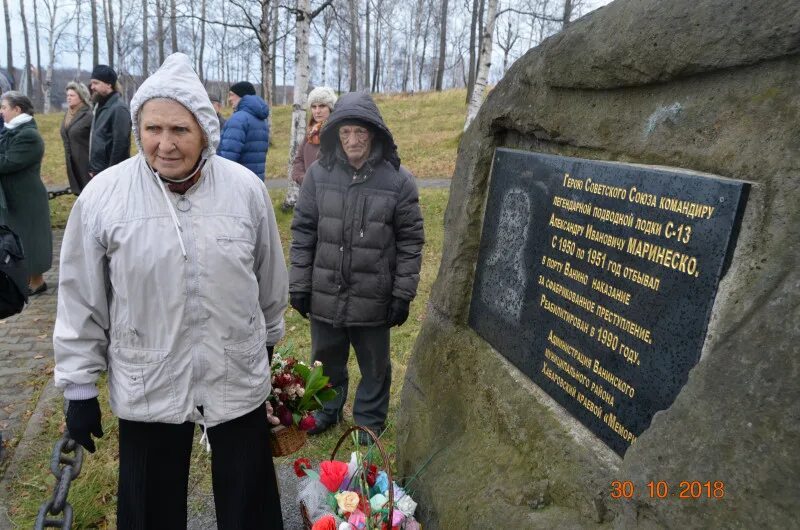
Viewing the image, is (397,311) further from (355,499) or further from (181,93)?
(181,93)

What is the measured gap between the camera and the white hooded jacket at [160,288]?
1.83m

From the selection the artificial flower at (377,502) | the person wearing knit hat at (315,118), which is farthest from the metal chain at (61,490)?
the person wearing knit hat at (315,118)

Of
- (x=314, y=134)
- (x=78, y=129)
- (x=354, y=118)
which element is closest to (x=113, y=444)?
(x=354, y=118)

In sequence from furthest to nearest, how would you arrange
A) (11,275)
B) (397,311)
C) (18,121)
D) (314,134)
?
(314,134) < (18,121) < (397,311) < (11,275)

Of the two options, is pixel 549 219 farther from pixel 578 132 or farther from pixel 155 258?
pixel 155 258

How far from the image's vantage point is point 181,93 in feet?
6.04

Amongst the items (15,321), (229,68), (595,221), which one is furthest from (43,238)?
(229,68)

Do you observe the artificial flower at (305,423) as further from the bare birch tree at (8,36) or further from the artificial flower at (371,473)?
the bare birch tree at (8,36)

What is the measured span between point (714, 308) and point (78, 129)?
6.34 meters

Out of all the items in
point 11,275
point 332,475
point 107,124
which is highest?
point 107,124

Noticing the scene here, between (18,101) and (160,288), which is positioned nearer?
(160,288)

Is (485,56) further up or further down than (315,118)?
further up

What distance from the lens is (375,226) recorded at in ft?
9.67
